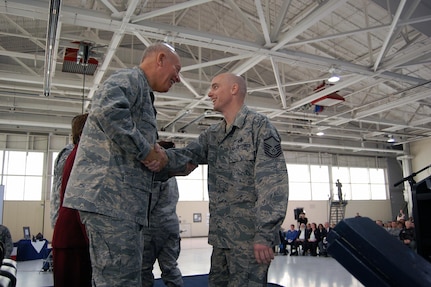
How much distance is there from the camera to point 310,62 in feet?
28.6

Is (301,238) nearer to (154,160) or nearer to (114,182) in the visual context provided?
(154,160)

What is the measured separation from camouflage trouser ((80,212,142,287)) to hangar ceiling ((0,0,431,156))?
491 cm

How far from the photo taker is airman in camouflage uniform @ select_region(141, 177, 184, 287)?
3822 mm

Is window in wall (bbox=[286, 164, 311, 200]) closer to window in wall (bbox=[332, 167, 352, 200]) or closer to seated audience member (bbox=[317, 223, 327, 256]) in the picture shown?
window in wall (bbox=[332, 167, 352, 200])

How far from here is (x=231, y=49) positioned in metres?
8.03

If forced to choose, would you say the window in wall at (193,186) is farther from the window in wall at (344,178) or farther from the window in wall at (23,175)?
the window in wall at (344,178)

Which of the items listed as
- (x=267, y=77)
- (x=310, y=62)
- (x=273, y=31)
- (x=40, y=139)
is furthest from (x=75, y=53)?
(x=40, y=139)

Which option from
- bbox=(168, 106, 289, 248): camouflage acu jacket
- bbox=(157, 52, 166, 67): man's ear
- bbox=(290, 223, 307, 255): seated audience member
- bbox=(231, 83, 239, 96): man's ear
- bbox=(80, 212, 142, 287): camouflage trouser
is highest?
bbox=(157, 52, 166, 67): man's ear

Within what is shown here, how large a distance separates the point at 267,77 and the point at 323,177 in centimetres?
1118

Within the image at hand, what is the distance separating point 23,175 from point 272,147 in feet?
61.3

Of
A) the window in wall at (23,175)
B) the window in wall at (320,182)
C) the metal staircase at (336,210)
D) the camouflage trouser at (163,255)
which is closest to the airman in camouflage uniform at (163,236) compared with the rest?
the camouflage trouser at (163,255)

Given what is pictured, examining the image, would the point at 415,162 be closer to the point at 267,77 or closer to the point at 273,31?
the point at 267,77

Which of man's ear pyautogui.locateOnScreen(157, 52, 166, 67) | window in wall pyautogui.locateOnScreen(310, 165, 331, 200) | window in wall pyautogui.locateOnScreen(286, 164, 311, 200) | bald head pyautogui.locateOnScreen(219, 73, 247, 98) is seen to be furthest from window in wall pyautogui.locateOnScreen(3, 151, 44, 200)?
man's ear pyautogui.locateOnScreen(157, 52, 166, 67)

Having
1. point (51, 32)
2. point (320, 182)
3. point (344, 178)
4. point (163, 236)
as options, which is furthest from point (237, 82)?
point (344, 178)
